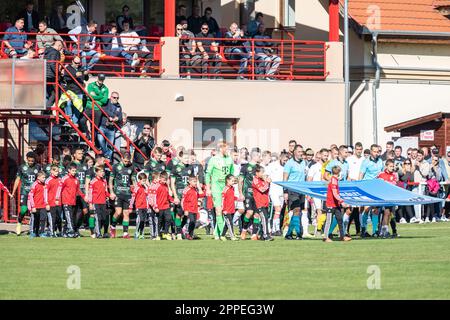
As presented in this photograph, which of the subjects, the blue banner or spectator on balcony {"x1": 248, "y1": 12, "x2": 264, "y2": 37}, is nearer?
the blue banner

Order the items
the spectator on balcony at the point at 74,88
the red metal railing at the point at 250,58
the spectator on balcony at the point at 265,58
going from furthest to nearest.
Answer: the spectator on balcony at the point at 265,58 < the red metal railing at the point at 250,58 < the spectator on balcony at the point at 74,88

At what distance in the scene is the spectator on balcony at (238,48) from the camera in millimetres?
38062

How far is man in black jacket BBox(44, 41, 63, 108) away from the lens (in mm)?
31831

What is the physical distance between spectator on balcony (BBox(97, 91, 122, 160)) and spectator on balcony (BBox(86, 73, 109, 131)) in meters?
0.16

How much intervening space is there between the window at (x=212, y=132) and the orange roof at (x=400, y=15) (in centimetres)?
698

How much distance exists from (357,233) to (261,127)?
937 cm

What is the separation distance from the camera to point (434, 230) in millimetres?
30859

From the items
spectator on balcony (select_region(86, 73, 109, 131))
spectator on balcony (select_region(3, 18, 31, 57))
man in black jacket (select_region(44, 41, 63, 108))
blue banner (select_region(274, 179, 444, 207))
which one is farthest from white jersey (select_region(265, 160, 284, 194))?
spectator on balcony (select_region(3, 18, 31, 57))

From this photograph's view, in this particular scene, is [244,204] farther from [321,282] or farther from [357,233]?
[321,282]

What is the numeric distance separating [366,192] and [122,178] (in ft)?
17.7

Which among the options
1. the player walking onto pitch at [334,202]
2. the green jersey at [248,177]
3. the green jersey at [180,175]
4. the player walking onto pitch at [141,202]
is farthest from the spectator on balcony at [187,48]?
the player walking onto pitch at [334,202]

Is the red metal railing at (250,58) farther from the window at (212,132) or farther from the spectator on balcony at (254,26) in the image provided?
the window at (212,132)

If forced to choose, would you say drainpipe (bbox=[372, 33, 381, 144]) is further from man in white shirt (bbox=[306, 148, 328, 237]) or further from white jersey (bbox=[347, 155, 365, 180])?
man in white shirt (bbox=[306, 148, 328, 237])
